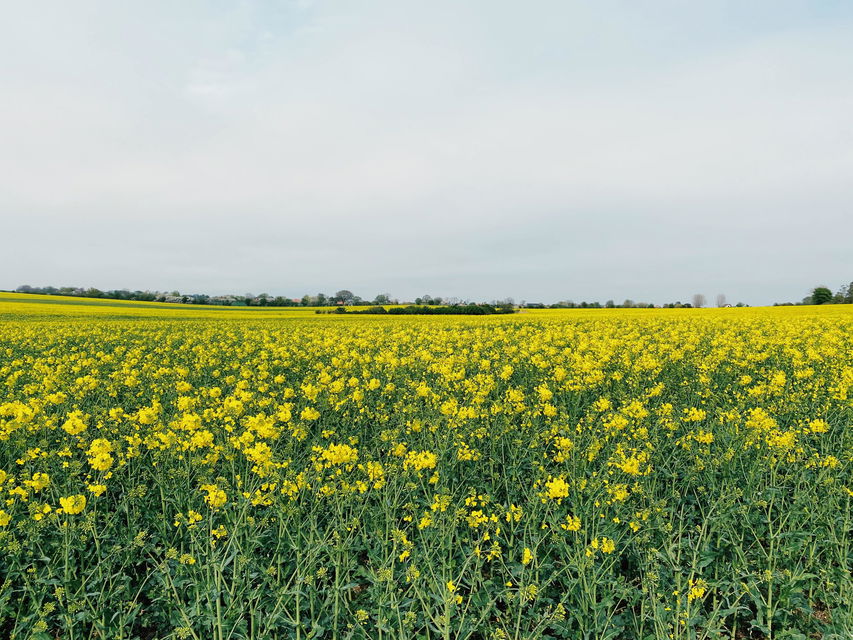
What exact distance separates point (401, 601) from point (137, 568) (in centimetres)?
265

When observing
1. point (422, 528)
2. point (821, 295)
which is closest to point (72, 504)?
point (422, 528)

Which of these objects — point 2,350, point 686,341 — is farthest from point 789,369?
point 2,350

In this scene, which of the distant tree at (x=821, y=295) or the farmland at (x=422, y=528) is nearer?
the farmland at (x=422, y=528)

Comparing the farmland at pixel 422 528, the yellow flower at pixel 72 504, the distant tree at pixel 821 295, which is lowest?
the farmland at pixel 422 528

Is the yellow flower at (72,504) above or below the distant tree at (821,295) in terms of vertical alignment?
below

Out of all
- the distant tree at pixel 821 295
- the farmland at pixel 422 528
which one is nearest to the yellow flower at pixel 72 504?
the farmland at pixel 422 528

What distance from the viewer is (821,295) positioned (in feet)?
231

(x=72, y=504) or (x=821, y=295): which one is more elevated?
(x=821, y=295)

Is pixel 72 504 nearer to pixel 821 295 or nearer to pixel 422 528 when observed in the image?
pixel 422 528

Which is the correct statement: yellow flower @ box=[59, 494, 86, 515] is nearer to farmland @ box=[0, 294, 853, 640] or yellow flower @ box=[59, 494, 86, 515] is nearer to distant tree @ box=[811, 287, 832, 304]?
farmland @ box=[0, 294, 853, 640]

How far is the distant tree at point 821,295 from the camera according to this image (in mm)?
69250

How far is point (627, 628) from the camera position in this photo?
3.32 meters

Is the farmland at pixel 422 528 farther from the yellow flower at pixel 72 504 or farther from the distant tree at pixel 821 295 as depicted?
the distant tree at pixel 821 295

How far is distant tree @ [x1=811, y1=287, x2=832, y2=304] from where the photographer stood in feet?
227
